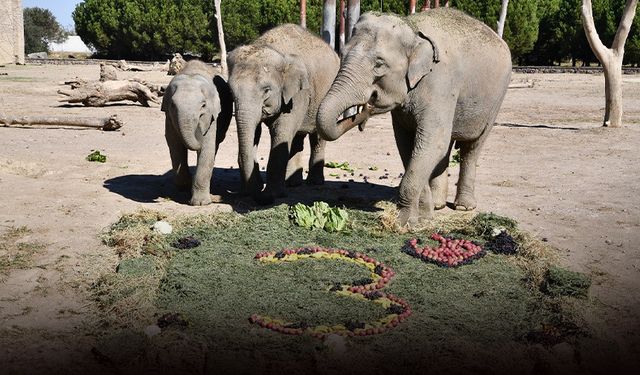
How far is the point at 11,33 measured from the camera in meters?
44.4

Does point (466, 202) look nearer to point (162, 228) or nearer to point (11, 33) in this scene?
point (162, 228)

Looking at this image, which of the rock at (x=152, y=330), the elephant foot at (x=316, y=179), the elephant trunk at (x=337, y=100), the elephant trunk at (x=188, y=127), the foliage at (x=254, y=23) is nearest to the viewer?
the rock at (x=152, y=330)

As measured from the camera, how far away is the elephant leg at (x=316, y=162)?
37.0 ft

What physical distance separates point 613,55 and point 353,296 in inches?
545

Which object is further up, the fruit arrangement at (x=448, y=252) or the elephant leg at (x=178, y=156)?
the elephant leg at (x=178, y=156)

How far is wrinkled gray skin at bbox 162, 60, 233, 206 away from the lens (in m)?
8.89

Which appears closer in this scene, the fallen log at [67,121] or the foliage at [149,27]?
the fallen log at [67,121]

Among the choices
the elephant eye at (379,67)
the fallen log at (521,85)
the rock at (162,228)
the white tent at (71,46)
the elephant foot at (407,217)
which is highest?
the elephant eye at (379,67)

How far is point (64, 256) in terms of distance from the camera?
743 cm

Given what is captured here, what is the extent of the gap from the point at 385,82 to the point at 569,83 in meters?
29.5

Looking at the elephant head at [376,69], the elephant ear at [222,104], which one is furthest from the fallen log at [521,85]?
the elephant head at [376,69]

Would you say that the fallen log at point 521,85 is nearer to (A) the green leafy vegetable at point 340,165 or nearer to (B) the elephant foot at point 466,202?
(A) the green leafy vegetable at point 340,165

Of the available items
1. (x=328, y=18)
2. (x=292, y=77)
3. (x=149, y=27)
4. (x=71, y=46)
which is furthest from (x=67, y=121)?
(x=71, y=46)

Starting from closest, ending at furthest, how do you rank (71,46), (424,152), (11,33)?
(424,152), (11,33), (71,46)
